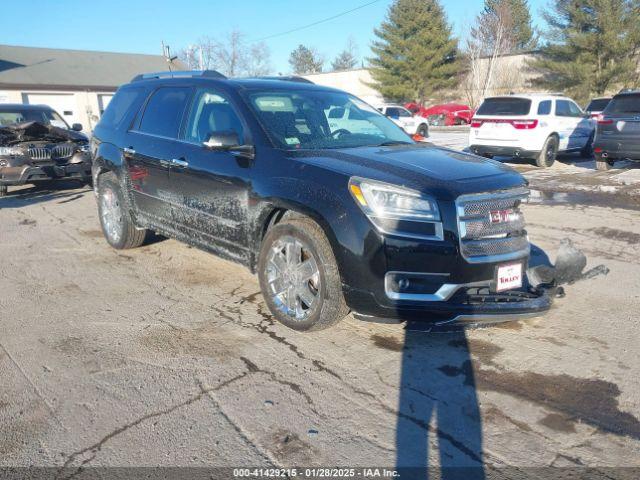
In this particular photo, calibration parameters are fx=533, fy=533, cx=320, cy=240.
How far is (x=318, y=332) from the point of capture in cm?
397

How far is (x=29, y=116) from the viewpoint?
38.3 feet

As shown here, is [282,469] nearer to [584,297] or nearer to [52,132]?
[584,297]

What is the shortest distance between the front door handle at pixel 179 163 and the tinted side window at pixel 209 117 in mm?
206

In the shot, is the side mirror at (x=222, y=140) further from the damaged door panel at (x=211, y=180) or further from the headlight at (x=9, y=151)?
the headlight at (x=9, y=151)

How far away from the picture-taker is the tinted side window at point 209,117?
4.47 m

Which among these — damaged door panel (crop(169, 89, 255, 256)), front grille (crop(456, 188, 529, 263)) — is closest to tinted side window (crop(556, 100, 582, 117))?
front grille (crop(456, 188, 529, 263))

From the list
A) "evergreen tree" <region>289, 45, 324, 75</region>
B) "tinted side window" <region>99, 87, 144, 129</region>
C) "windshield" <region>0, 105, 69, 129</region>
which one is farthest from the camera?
"evergreen tree" <region>289, 45, 324, 75</region>

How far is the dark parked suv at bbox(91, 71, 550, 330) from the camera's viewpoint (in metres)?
3.42

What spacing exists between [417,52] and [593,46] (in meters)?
15.3

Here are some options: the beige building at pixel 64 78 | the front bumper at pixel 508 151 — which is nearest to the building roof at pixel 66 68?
the beige building at pixel 64 78

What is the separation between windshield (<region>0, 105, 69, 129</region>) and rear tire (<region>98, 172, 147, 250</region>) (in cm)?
618

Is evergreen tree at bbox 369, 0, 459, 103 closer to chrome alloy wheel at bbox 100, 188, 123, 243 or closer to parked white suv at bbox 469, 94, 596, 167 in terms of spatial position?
parked white suv at bbox 469, 94, 596, 167

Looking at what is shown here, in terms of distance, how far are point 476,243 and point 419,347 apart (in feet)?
2.75

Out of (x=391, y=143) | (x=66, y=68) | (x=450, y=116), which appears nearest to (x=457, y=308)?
(x=391, y=143)
